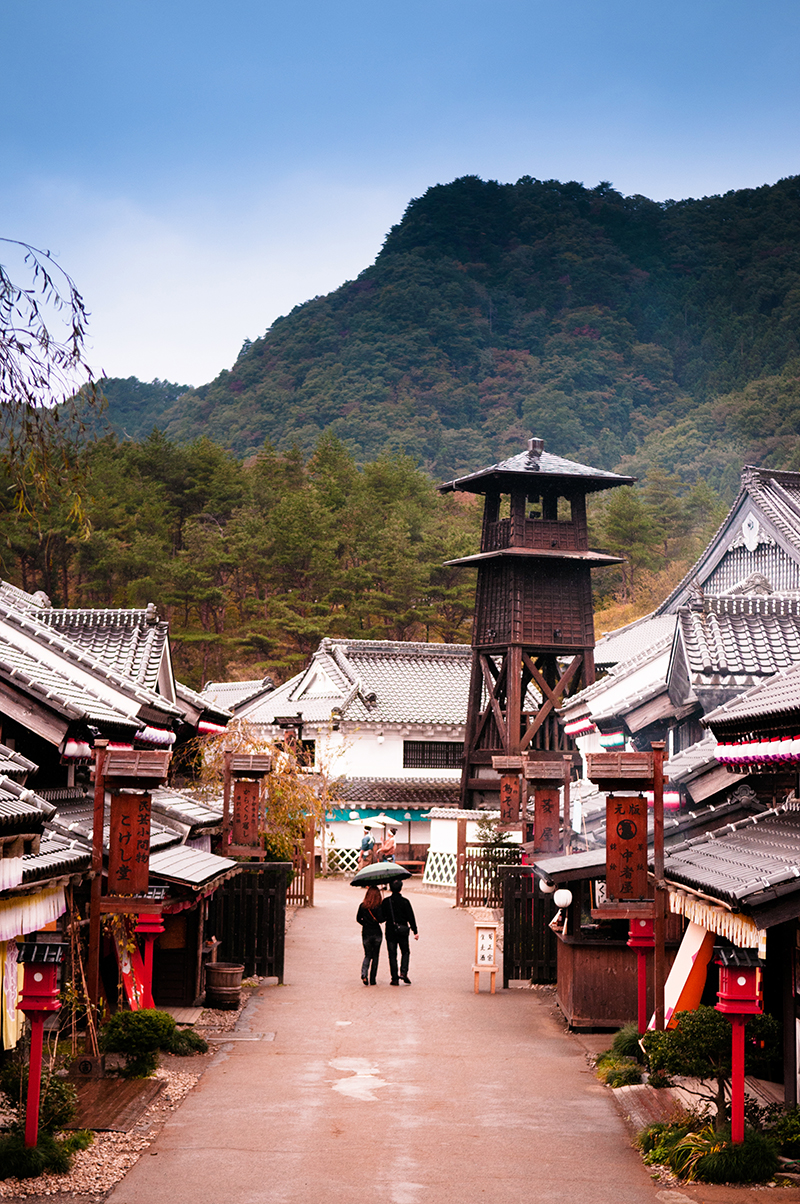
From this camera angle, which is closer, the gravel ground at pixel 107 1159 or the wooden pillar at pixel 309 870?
the gravel ground at pixel 107 1159

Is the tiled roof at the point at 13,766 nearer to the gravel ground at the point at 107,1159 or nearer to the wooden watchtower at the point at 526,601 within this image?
the gravel ground at the point at 107,1159

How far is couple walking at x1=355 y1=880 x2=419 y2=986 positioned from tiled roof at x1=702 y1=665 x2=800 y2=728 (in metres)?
7.33

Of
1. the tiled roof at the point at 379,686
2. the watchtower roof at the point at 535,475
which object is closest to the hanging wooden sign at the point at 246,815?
the watchtower roof at the point at 535,475

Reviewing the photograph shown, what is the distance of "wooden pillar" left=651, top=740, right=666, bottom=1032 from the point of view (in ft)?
37.4

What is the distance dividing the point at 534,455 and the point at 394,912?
21.0 m

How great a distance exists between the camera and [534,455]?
3712 centimetres

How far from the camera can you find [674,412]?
332 ft

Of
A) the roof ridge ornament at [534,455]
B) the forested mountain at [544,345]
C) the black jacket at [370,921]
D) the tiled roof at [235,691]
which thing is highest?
the forested mountain at [544,345]

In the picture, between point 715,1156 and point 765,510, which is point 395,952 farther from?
point 765,510

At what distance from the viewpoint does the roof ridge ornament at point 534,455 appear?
36.2m

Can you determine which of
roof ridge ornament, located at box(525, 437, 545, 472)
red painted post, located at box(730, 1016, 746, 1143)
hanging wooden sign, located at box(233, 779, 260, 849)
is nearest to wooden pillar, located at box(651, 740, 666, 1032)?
red painted post, located at box(730, 1016, 746, 1143)

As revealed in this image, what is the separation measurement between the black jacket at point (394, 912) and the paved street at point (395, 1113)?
1194 millimetres

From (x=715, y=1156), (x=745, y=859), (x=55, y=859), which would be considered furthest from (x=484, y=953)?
(x=715, y=1156)

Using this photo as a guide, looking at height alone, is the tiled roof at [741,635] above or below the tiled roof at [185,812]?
above
